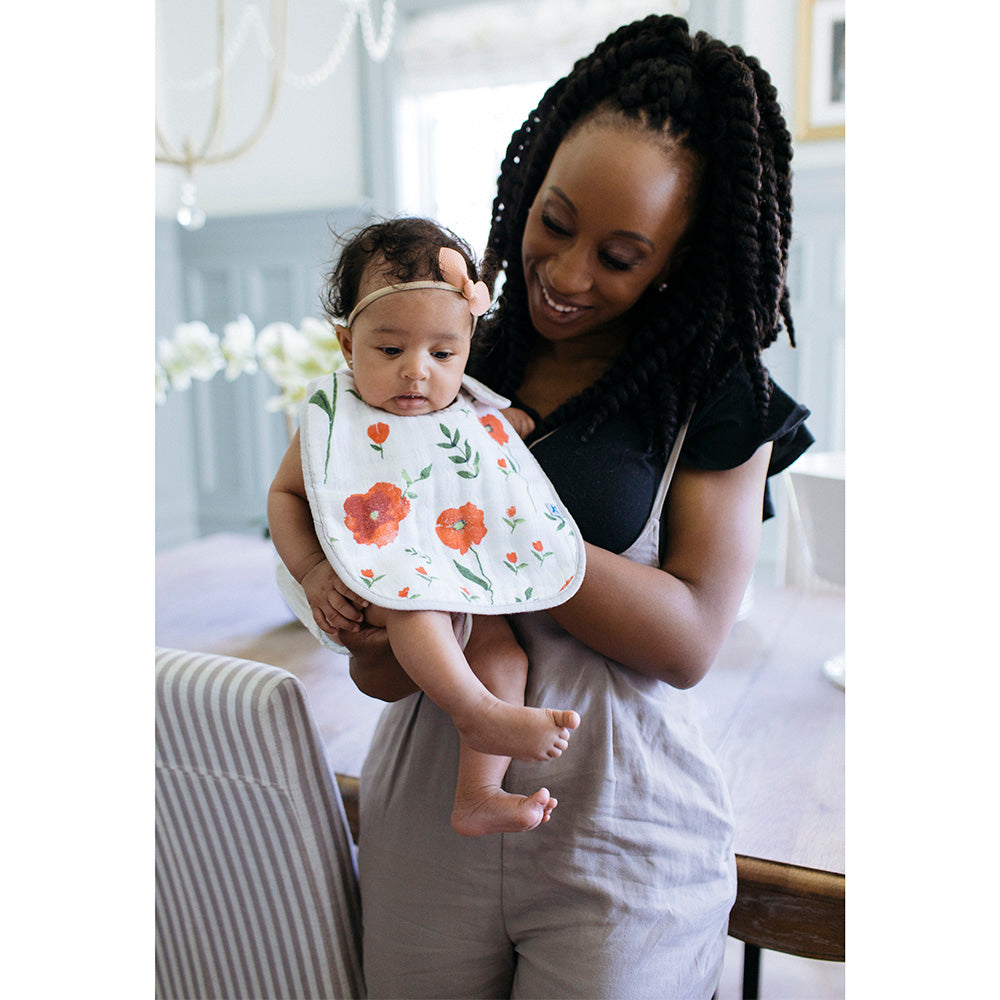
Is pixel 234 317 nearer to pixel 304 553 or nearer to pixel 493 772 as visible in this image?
pixel 304 553

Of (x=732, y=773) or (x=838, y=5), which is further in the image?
(x=838, y=5)

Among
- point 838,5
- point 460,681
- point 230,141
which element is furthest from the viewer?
point 230,141

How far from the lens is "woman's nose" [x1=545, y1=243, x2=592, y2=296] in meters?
0.75

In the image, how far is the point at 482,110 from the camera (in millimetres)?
3078

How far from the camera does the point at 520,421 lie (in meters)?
0.83

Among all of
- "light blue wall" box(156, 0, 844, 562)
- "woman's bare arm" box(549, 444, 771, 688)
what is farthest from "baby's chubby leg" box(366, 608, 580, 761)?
"light blue wall" box(156, 0, 844, 562)

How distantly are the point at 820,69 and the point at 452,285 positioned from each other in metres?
2.36

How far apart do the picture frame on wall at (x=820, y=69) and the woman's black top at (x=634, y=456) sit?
7.05 feet

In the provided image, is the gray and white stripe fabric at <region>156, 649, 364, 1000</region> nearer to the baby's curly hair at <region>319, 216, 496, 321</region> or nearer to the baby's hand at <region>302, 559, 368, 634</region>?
the baby's hand at <region>302, 559, 368, 634</region>
